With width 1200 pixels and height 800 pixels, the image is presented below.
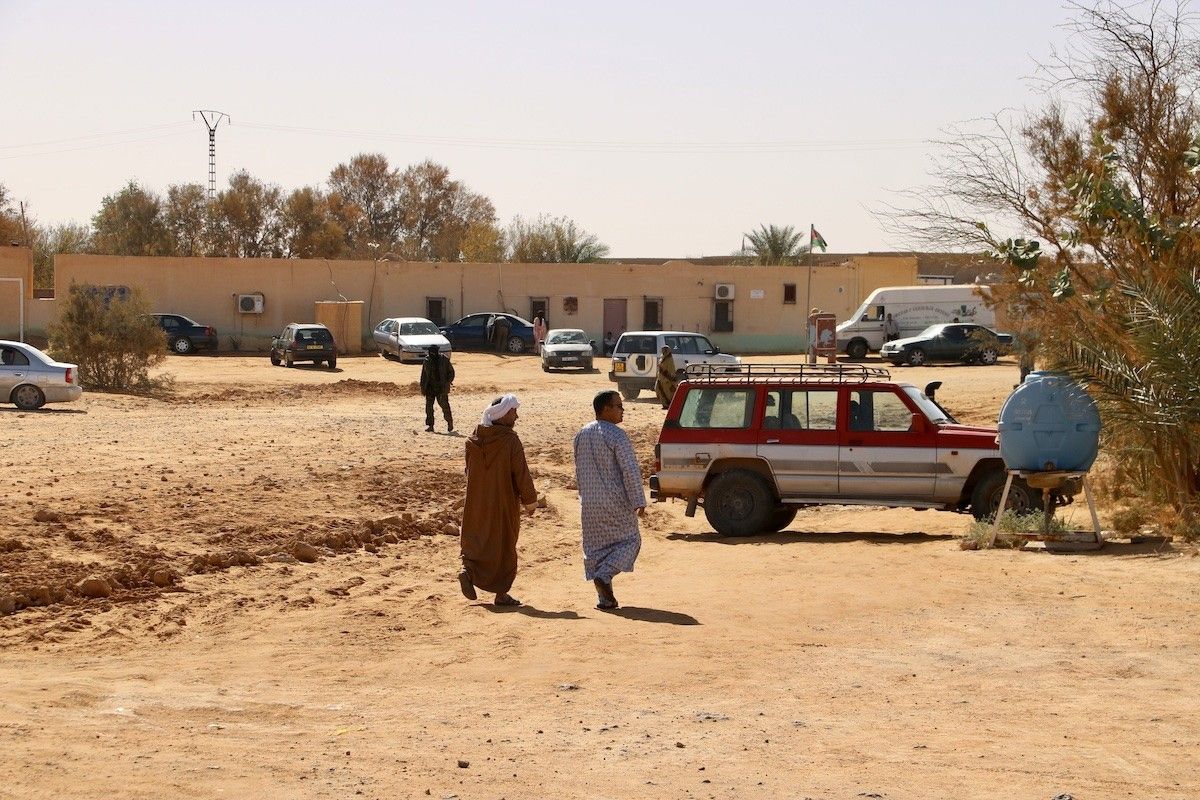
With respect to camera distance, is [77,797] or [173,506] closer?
[77,797]

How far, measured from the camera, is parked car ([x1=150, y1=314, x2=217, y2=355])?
47.0m

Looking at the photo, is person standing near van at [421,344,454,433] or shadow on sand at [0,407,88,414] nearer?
person standing near van at [421,344,454,433]

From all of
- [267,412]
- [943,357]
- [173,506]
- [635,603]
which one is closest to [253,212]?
[943,357]

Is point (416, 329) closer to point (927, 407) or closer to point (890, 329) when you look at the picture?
point (890, 329)

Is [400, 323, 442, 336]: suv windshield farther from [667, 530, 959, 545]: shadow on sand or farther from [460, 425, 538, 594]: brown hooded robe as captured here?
[460, 425, 538, 594]: brown hooded robe

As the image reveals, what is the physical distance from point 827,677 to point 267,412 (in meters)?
20.4

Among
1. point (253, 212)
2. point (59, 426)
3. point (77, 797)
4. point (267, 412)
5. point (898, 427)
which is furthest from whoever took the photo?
point (253, 212)

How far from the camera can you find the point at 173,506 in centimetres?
1503

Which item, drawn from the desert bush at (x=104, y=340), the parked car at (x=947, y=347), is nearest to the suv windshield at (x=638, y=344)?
the desert bush at (x=104, y=340)

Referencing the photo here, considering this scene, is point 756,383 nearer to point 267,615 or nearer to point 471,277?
point 267,615

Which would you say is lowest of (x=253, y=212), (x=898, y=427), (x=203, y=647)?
(x=203, y=647)

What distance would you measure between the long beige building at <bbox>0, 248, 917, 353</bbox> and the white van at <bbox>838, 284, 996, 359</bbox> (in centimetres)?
665

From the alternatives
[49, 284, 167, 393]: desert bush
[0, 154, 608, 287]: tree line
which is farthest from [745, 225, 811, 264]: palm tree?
[49, 284, 167, 393]: desert bush

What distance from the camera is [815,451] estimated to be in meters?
15.1
